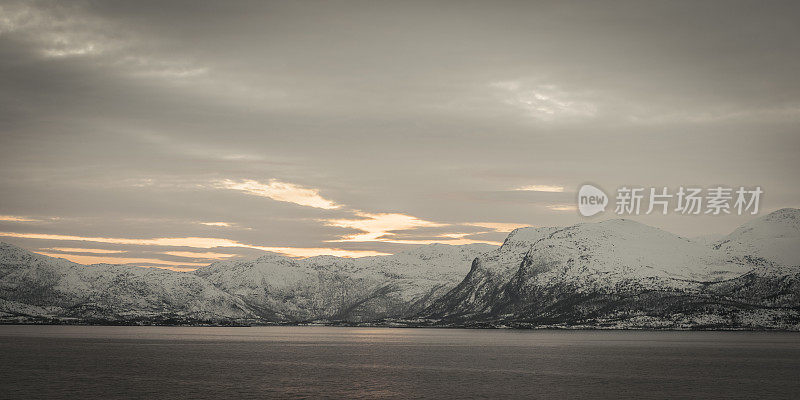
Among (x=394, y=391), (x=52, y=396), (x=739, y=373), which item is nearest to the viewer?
(x=52, y=396)

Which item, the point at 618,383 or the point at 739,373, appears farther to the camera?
the point at 739,373

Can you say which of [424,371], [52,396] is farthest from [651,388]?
[52,396]

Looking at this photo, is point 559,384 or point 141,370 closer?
point 559,384

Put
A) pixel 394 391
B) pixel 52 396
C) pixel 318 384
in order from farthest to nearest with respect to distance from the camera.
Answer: pixel 318 384 < pixel 394 391 < pixel 52 396

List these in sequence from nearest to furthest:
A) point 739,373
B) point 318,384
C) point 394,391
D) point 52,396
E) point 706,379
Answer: point 52,396 < point 394,391 < point 318,384 < point 706,379 < point 739,373

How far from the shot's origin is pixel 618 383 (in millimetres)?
150750

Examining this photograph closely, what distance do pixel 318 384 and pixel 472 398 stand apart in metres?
38.6

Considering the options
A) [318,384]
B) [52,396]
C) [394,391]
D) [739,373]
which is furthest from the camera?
[739,373]

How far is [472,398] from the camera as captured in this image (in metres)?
124

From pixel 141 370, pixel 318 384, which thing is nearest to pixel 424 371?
pixel 318 384

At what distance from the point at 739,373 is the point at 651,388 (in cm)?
5259

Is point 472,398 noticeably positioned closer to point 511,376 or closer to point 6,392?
point 511,376

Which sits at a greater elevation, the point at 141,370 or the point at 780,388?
the point at 780,388

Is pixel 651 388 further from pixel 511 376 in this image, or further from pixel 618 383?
pixel 511 376
